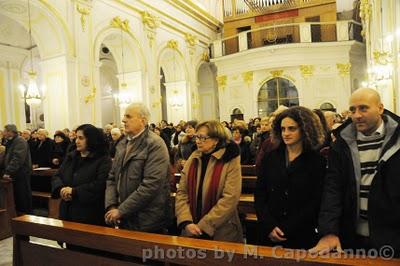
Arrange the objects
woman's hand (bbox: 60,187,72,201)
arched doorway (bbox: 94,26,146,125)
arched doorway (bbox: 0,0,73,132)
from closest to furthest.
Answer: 1. woman's hand (bbox: 60,187,72,201)
2. arched doorway (bbox: 0,0,73,132)
3. arched doorway (bbox: 94,26,146,125)

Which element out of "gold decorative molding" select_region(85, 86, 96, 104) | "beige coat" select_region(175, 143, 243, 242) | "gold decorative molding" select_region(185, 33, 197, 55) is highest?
"gold decorative molding" select_region(185, 33, 197, 55)

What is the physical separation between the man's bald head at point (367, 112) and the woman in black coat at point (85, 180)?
216 cm

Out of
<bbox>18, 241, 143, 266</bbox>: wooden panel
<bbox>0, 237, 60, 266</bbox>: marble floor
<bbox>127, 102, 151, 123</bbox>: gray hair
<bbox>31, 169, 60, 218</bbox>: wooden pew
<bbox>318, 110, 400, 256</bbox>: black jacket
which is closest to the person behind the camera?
<bbox>318, 110, 400, 256</bbox>: black jacket

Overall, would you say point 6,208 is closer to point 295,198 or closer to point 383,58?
point 295,198

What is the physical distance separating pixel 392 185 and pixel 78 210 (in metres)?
2.50

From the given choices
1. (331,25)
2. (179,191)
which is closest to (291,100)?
(331,25)

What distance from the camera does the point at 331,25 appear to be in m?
17.3

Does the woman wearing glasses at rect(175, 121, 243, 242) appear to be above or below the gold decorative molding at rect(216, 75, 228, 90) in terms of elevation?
below

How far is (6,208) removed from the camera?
5.09m

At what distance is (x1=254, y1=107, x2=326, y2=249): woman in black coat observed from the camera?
7.48 ft

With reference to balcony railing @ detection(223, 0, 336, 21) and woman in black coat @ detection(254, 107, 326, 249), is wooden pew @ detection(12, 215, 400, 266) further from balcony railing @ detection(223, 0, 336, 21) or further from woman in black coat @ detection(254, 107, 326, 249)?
balcony railing @ detection(223, 0, 336, 21)

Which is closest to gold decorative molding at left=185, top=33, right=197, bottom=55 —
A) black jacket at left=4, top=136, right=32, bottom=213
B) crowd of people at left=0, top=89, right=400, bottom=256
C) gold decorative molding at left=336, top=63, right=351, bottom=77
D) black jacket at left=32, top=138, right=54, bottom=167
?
gold decorative molding at left=336, top=63, right=351, bottom=77

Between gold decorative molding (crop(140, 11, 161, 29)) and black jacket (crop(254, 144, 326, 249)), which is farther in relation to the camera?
gold decorative molding (crop(140, 11, 161, 29))

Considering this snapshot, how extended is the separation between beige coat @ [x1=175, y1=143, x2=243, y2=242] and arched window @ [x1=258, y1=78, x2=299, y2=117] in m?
15.6
